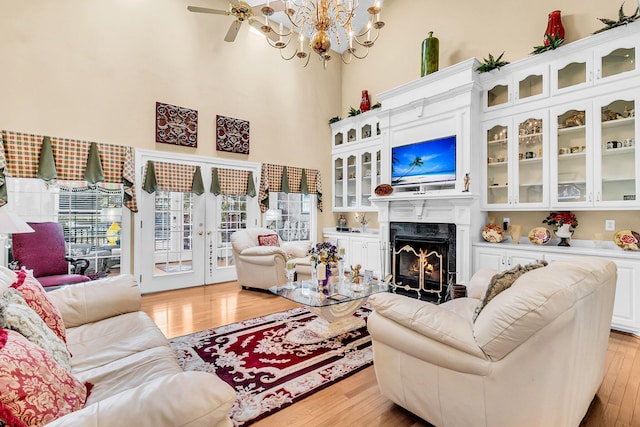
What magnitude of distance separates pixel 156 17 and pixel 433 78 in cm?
428

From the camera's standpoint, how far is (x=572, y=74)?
367 centimetres

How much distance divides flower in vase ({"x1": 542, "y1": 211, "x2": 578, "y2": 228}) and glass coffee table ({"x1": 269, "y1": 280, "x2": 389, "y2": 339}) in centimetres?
233

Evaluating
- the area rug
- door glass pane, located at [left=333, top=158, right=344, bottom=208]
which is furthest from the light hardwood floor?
door glass pane, located at [left=333, top=158, right=344, bottom=208]

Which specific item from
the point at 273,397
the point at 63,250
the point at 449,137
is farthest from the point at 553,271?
the point at 63,250

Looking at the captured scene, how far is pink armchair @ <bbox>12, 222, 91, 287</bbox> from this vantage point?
10.9ft

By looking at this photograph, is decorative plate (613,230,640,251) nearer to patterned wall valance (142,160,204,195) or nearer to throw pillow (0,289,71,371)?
throw pillow (0,289,71,371)

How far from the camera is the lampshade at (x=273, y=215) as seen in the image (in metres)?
5.94

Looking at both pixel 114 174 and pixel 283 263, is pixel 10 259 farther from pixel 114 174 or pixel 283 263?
pixel 283 263

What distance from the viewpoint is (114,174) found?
4324 mm

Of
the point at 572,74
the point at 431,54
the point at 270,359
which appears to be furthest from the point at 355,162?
the point at 270,359

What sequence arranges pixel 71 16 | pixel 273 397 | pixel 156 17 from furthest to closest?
pixel 156 17, pixel 71 16, pixel 273 397

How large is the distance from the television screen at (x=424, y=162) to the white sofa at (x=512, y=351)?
9.70 feet

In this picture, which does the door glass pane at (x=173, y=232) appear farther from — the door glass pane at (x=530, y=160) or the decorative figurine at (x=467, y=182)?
the door glass pane at (x=530, y=160)

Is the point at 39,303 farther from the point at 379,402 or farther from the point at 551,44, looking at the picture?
the point at 551,44
